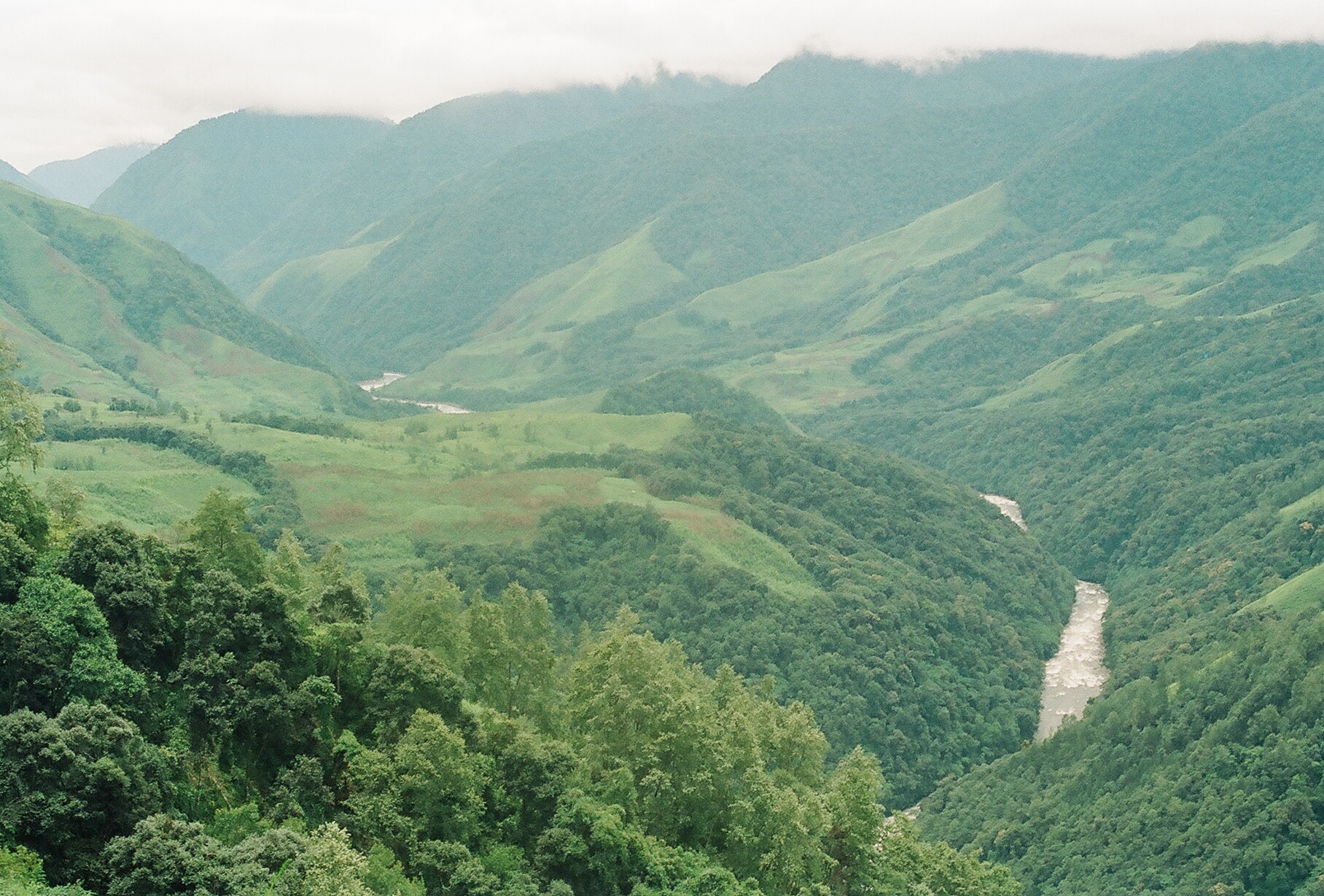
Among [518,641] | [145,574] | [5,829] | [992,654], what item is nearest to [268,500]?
[992,654]

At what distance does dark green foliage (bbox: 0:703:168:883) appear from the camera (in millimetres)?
48562

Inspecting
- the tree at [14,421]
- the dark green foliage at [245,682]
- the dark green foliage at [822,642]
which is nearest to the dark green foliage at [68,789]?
the dark green foliage at [245,682]

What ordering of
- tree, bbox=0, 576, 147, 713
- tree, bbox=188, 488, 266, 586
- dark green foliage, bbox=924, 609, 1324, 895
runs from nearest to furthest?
tree, bbox=0, 576, 147, 713 → tree, bbox=188, 488, 266, 586 → dark green foliage, bbox=924, 609, 1324, 895

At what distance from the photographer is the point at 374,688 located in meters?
68.8

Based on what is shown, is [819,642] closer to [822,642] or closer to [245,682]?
[822,642]

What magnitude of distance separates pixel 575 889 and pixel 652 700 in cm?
1274

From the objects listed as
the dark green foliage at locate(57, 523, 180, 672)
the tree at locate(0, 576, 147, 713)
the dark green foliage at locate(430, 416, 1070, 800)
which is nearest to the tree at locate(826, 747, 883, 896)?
the dark green foliage at locate(57, 523, 180, 672)

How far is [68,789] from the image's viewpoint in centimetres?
4928

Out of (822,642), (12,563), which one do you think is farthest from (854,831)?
(822,642)

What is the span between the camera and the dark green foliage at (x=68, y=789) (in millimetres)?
48562

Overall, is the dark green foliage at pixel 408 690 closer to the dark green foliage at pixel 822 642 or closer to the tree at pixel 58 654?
the tree at pixel 58 654

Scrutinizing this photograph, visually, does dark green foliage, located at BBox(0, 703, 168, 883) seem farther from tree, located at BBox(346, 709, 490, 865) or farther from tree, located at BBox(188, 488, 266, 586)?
tree, located at BBox(188, 488, 266, 586)

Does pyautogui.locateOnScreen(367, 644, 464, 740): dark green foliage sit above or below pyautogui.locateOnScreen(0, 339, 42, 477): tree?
below

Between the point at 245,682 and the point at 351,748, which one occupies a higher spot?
the point at 245,682
